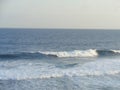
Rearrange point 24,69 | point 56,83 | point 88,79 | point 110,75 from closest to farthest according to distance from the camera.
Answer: point 56,83
point 88,79
point 110,75
point 24,69

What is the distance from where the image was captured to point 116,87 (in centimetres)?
1602

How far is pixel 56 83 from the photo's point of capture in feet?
56.0

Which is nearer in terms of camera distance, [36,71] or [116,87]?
[116,87]

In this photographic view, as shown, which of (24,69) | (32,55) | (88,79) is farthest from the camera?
(32,55)

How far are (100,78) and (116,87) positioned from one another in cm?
261

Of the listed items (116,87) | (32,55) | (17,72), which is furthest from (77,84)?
(32,55)

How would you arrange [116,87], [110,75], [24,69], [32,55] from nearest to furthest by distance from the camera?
1. [116,87]
2. [110,75]
3. [24,69]
4. [32,55]

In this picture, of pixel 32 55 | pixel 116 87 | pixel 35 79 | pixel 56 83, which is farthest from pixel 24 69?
pixel 32 55

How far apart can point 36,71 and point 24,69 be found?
118 cm

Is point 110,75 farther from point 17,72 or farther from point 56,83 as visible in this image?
point 17,72

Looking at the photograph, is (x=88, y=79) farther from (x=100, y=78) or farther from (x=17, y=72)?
(x=17, y=72)

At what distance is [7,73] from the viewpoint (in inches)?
784

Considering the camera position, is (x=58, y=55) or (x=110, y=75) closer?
(x=110, y=75)

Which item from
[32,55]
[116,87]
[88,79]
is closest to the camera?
[116,87]
